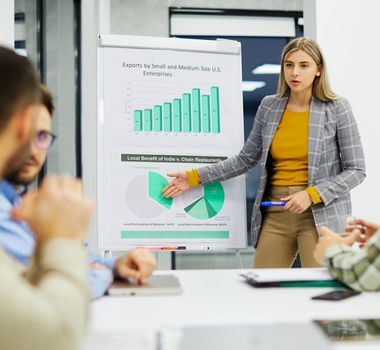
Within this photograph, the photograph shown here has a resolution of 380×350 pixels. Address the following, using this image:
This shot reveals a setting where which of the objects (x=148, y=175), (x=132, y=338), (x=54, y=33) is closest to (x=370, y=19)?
(x=148, y=175)

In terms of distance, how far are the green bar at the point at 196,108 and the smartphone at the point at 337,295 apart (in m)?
1.92

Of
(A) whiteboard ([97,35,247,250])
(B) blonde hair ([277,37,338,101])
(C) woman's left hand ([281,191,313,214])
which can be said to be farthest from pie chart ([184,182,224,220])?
(B) blonde hair ([277,37,338,101])

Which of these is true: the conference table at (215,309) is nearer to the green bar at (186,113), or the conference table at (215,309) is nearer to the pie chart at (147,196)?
the pie chart at (147,196)

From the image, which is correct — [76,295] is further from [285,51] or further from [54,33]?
[54,33]

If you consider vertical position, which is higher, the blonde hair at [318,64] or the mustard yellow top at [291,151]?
the blonde hair at [318,64]

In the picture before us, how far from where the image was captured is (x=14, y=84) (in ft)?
2.22

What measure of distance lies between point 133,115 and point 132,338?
2262 millimetres

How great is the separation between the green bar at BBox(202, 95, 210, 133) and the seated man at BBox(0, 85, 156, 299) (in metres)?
1.63

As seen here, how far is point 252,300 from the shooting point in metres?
1.21

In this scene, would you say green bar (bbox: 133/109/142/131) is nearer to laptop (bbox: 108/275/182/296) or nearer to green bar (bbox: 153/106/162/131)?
green bar (bbox: 153/106/162/131)

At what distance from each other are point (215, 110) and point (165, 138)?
34 centimetres

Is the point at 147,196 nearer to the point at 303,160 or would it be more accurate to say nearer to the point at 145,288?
the point at 303,160

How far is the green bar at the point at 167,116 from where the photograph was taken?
10.0 feet

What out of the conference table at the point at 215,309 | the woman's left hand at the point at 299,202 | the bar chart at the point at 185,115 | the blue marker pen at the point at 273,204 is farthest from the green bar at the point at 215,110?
the conference table at the point at 215,309
